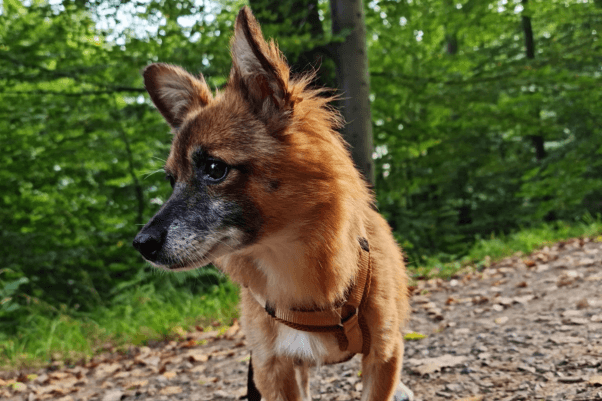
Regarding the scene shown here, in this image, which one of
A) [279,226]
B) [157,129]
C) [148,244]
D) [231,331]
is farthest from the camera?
[157,129]

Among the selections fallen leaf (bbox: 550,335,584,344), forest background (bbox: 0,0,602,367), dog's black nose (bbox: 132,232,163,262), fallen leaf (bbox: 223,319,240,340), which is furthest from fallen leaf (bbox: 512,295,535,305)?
dog's black nose (bbox: 132,232,163,262)

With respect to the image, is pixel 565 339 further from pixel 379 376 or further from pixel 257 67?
pixel 257 67

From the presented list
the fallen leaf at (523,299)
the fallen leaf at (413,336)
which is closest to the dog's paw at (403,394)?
the fallen leaf at (413,336)

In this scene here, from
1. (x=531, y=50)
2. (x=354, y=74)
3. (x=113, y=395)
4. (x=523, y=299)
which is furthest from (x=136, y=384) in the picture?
(x=531, y=50)

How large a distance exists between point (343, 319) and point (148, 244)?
0.93 metres

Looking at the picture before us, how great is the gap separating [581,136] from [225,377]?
32.6 ft

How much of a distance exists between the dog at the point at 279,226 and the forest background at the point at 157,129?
2643 mm

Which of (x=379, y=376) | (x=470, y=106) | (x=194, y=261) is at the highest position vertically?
(x=470, y=106)

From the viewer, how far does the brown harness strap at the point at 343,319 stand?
2.06m

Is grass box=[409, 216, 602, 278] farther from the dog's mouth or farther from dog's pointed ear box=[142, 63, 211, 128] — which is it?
the dog's mouth

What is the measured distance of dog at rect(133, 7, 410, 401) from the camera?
1.88 m

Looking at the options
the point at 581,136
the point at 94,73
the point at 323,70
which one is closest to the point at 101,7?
the point at 94,73

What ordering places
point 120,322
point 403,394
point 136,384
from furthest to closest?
point 120,322, point 136,384, point 403,394

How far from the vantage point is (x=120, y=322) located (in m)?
5.48
